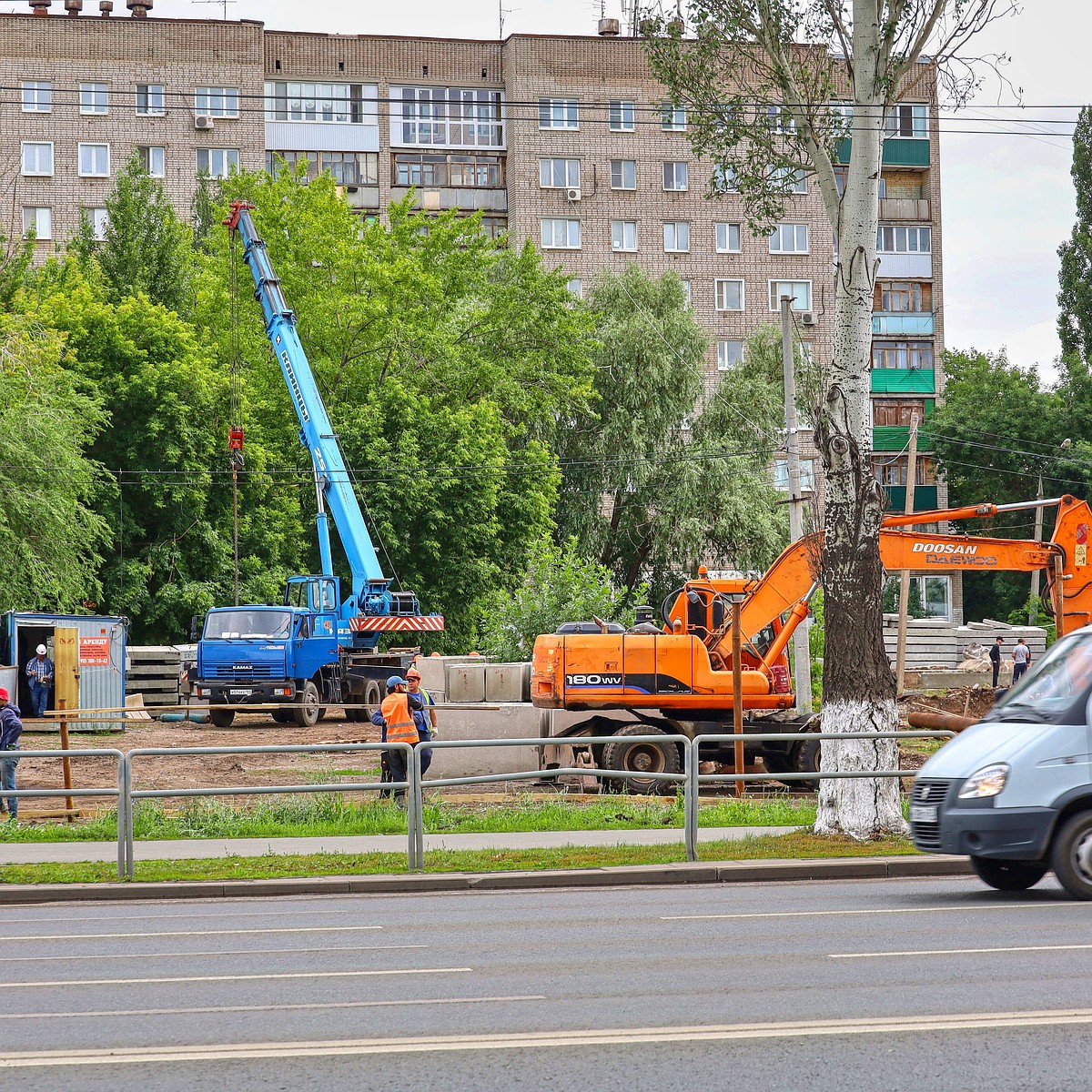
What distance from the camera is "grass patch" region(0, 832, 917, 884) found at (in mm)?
14180

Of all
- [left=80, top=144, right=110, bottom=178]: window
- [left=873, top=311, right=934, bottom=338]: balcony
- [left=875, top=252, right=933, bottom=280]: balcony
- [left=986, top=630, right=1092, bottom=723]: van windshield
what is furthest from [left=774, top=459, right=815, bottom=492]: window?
[left=986, top=630, right=1092, bottom=723]: van windshield

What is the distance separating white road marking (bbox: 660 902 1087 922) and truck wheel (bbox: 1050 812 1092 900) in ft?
0.49

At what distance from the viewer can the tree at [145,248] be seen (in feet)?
180

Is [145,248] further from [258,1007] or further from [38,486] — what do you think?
[258,1007]

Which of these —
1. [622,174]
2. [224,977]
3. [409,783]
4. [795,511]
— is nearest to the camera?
[224,977]

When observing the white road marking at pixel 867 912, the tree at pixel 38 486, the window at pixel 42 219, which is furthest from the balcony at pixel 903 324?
the white road marking at pixel 867 912

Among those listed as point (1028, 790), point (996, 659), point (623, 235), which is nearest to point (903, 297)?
point (623, 235)

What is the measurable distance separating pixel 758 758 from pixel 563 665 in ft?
11.9

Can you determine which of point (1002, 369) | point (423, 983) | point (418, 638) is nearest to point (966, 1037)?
point (423, 983)

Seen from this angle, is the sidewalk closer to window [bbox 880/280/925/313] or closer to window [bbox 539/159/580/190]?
window [bbox 539/159/580/190]

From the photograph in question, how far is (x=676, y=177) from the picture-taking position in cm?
6706

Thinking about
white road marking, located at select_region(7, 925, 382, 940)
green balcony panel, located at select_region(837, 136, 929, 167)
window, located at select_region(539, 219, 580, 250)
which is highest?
green balcony panel, located at select_region(837, 136, 929, 167)

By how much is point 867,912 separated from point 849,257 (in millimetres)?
7134

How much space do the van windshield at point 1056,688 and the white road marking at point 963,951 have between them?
272 centimetres
